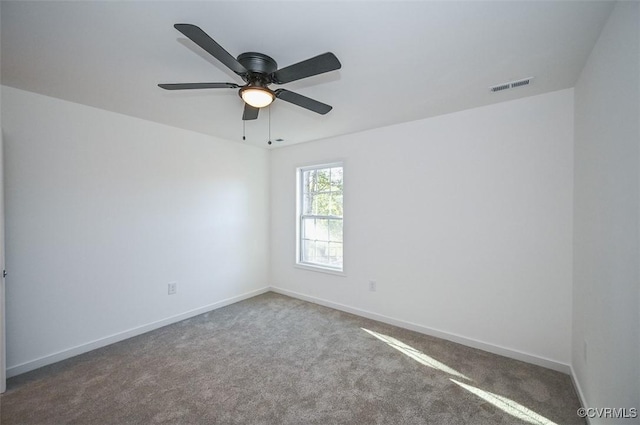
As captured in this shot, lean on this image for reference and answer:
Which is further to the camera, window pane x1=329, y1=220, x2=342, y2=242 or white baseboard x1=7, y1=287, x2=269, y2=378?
window pane x1=329, y1=220, x2=342, y2=242

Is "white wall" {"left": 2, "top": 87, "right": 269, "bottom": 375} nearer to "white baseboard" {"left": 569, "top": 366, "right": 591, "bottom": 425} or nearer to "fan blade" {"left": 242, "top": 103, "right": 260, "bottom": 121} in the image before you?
"fan blade" {"left": 242, "top": 103, "right": 260, "bottom": 121}

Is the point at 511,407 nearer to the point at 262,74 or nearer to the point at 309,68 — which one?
the point at 309,68

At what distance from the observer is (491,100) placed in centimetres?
251

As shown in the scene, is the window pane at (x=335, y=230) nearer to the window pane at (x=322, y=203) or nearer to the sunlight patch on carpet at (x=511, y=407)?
the window pane at (x=322, y=203)

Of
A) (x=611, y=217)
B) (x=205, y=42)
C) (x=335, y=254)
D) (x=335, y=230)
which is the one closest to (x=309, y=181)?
(x=335, y=230)

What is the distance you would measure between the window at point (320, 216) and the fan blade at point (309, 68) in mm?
2248

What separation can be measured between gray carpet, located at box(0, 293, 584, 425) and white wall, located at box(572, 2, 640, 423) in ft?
1.69

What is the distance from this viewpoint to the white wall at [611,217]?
118 cm

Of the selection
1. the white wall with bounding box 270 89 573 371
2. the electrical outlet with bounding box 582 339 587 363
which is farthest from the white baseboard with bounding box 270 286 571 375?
the electrical outlet with bounding box 582 339 587 363

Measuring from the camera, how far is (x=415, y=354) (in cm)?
261

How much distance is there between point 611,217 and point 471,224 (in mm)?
1336

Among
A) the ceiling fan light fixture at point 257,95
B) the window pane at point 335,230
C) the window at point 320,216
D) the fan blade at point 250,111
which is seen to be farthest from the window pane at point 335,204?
the ceiling fan light fixture at point 257,95

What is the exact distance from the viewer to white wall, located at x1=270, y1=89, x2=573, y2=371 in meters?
2.35

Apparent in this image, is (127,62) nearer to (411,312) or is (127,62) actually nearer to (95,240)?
(95,240)
